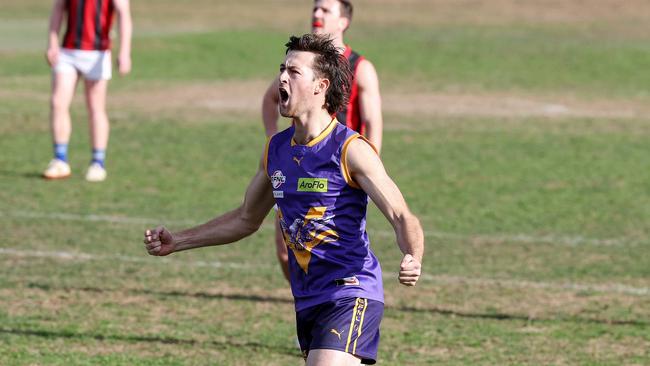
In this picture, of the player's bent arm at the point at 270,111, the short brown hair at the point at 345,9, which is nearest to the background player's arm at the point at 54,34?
the player's bent arm at the point at 270,111

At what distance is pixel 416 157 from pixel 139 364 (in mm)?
9132

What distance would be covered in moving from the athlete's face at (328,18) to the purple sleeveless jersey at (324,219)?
8.44 ft

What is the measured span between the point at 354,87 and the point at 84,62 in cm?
670

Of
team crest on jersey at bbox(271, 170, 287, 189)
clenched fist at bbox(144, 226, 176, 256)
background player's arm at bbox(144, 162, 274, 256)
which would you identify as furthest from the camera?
background player's arm at bbox(144, 162, 274, 256)

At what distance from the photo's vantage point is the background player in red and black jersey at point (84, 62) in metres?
14.2

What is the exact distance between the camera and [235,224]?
6285mm

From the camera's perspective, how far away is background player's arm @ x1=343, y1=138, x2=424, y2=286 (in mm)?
5516

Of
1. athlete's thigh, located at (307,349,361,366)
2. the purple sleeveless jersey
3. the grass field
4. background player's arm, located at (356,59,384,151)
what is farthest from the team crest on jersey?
background player's arm, located at (356,59,384,151)

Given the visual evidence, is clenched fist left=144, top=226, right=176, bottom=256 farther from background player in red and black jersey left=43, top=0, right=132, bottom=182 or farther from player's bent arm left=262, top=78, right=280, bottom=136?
background player in red and black jersey left=43, top=0, right=132, bottom=182

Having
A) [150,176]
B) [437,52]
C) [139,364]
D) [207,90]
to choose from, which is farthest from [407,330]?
[437,52]

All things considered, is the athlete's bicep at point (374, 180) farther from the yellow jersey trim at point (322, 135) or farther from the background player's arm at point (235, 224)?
the background player's arm at point (235, 224)

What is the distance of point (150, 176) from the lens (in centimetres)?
1482

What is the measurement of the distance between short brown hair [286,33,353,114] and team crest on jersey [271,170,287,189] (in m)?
0.37

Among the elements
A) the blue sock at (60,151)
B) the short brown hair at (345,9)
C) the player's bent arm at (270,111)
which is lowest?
the blue sock at (60,151)
